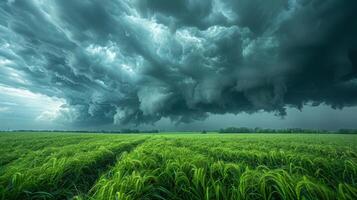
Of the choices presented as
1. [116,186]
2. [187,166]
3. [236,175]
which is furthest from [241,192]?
[116,186]

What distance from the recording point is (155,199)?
8.95 ft

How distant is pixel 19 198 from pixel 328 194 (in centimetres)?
506

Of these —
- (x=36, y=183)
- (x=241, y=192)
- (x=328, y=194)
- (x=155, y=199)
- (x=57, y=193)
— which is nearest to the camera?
(x=328, y=194)

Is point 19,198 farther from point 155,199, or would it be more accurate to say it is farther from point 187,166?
point 187,166

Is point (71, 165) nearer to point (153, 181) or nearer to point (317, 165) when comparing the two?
point (153, 181)

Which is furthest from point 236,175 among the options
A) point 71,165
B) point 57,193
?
point 71,165

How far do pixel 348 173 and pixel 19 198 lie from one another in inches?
278

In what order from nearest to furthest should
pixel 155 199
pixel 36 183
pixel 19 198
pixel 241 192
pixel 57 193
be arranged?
pixel 241 192 < pixel 155 199 < pixel 19 198 < pixel 57 193 < pixel 36 183

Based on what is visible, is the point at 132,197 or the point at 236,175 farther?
the point at 236,175

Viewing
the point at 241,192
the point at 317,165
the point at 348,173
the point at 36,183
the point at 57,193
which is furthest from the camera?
the point at 317,165

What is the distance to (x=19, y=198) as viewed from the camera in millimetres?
2938

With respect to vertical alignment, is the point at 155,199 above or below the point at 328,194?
below

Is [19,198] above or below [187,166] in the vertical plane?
below

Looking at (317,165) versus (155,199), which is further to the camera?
(317,165)
